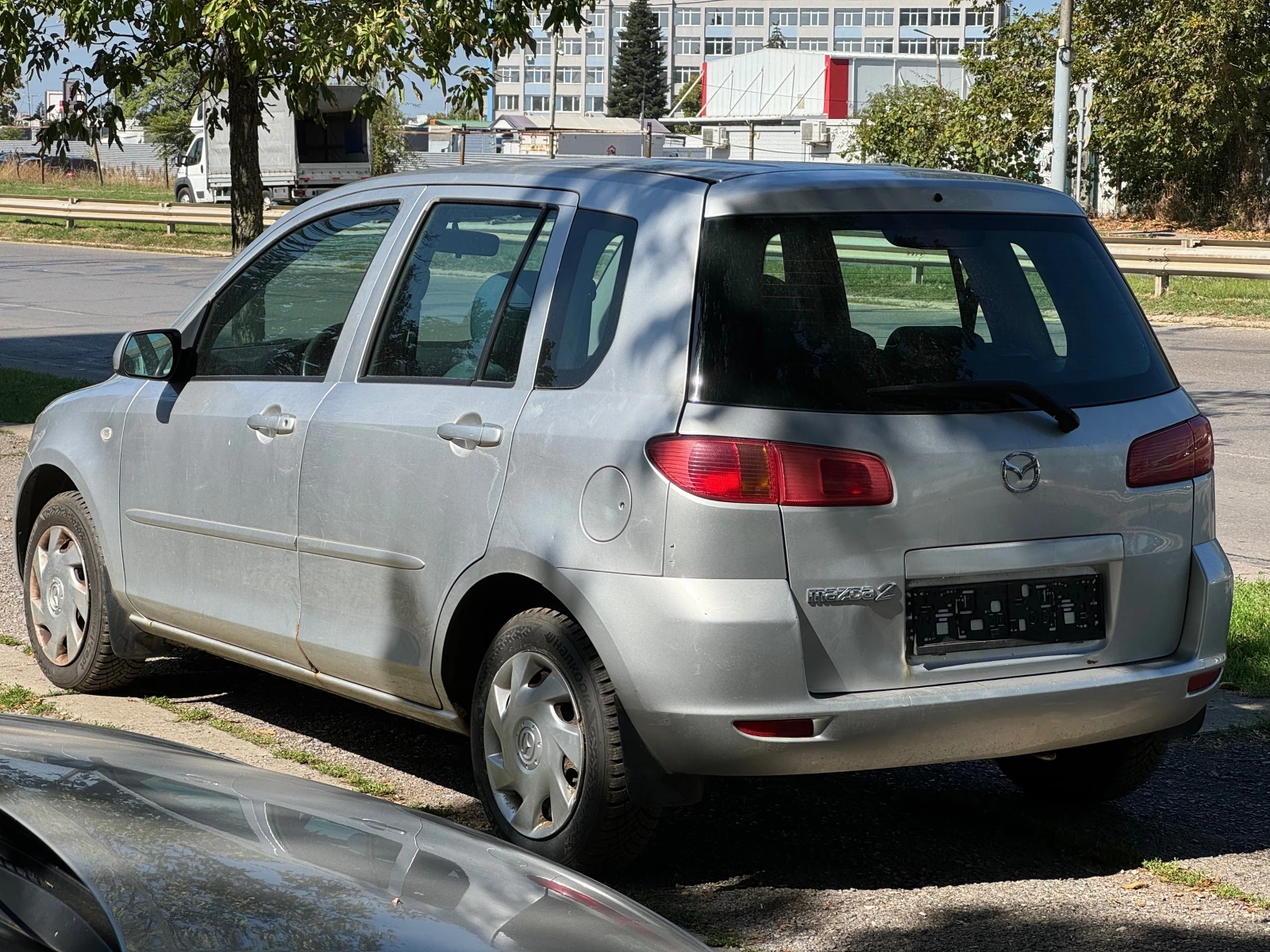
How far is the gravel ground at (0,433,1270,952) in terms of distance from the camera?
3980 mm

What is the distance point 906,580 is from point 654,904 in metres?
1.01

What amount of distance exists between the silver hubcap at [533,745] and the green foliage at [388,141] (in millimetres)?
52480

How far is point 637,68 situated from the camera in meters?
148

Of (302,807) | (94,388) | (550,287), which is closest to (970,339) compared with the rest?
(550,287)

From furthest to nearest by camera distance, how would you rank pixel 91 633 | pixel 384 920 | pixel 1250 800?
pixel 91 633 → pixel 1250 800 → pixel 384 920

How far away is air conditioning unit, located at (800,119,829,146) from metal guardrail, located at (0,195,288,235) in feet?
134

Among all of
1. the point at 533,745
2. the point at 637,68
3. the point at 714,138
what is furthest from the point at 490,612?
the point at 637,68

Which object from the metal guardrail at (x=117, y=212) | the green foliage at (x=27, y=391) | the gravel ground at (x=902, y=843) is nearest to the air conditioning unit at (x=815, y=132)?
the metal guardrail at (x=117, y=212)

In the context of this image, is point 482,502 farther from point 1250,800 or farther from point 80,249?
point 80,249

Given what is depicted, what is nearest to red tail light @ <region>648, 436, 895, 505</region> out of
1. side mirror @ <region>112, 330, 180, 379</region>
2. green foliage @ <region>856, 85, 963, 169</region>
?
side mirror @ <region>112, 330, 180, 379</region>

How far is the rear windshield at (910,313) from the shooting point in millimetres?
3936

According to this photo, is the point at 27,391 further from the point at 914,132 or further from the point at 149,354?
the point at 914,132

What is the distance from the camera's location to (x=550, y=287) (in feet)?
14.3

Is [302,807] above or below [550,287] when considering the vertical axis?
below
